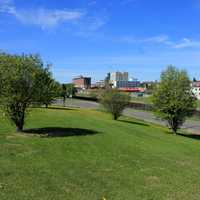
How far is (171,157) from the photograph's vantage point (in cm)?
1372

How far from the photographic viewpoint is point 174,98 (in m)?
31.8

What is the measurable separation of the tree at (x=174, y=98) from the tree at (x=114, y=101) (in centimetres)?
523

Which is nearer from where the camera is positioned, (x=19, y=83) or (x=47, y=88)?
(x=19, y=83)

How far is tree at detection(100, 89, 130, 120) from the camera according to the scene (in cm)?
3712

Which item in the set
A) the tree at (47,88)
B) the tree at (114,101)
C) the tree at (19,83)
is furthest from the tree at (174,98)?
the tree at (19,83)

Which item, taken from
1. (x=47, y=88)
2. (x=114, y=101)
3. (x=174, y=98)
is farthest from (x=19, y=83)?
(x=114, y=101)

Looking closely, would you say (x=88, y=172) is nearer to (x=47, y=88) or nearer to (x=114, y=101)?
(x=47, y=88)

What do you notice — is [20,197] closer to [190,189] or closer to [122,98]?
[190,189]

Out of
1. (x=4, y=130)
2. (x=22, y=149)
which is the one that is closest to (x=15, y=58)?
(x=4, y=130)

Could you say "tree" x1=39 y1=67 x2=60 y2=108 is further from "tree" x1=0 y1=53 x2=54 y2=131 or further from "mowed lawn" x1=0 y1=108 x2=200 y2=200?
"mowed lawn" x1=0 y1=108 x2=200 y2=200

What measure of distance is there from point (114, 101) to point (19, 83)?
2175cm

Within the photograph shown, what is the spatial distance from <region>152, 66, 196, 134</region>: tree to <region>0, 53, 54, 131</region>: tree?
17.4 m

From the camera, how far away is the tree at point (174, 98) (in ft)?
104

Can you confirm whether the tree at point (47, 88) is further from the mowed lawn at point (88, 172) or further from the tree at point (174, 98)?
the tree at point (174, 98)
